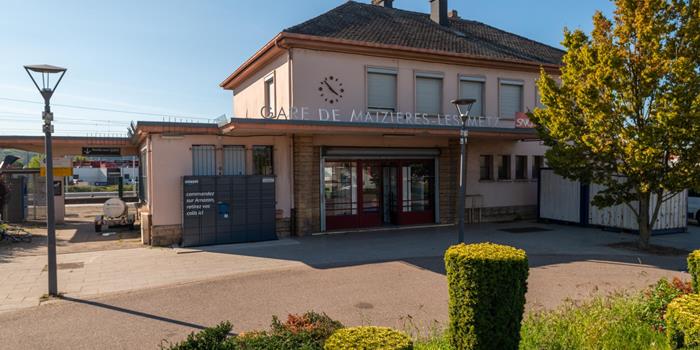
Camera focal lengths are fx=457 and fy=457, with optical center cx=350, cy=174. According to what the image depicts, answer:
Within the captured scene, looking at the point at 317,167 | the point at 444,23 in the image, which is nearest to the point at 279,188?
the point at 317,167

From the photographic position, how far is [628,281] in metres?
8.80

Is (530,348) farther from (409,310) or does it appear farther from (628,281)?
(628,281)

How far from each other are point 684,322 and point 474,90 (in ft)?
46.8

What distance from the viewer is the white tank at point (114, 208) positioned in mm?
16597

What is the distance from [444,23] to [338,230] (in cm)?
1164

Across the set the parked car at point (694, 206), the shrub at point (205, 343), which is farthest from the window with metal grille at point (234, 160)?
the parked car at point (694, 206)

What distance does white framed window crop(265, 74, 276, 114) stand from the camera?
52.2ft

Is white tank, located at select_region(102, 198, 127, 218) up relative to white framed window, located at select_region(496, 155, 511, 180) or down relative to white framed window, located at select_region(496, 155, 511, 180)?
down

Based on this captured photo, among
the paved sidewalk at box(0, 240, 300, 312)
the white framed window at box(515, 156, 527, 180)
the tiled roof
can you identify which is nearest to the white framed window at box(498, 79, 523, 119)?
the tiled roof

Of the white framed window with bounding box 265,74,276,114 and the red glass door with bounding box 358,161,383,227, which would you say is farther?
the white framed window with bounding box 265,74,276,114

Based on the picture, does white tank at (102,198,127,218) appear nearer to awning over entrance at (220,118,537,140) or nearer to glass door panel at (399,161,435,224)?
awning over entrance at (220,118,537,140)

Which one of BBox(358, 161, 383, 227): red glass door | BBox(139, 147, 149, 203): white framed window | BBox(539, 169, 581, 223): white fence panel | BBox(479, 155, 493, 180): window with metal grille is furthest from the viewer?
BBox(479, 155, 493, 180): window with metal grille

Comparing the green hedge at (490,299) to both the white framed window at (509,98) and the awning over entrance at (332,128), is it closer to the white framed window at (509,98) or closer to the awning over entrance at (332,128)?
the awning over entrance at (332,128)

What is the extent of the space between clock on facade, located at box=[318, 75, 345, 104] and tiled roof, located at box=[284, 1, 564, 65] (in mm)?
1505
